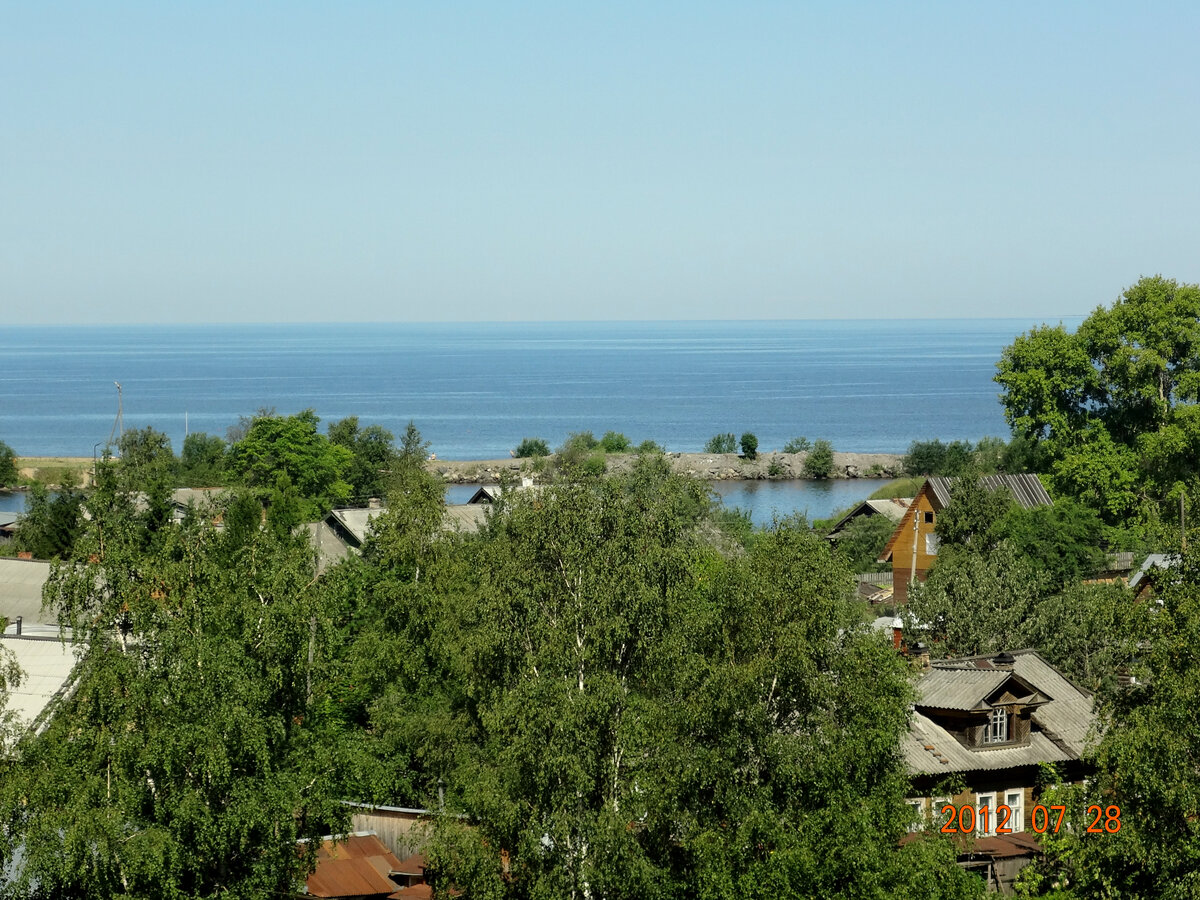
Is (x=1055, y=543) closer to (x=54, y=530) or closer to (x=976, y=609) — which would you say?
(x=976, y=609)

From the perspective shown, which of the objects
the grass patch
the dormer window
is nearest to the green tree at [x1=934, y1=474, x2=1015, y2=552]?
the dormer window

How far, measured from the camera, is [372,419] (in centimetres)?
16038

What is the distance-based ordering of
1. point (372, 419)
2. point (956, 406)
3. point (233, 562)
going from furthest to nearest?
1. point (956, 406)
2. point (372, 419)
3. point (233, 562)

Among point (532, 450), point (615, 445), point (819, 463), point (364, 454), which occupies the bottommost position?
point (819, 463)

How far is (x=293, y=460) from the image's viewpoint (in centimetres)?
6788

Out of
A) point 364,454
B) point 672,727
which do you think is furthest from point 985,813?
point 364,454

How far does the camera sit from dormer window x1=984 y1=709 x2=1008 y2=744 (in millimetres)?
26625

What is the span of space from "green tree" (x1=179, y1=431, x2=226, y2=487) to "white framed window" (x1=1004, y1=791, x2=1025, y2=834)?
53834 millimetres

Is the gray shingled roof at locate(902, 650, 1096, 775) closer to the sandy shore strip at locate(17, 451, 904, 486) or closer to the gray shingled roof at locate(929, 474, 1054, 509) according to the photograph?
the gray shingled roof at locate(929, 474, 1054, 509)

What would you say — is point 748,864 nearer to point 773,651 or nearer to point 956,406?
point 773,651

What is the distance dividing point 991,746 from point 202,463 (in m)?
69.0

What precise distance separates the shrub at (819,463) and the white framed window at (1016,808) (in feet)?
291

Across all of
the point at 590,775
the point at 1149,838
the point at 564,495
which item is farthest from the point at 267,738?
the point at 1149,838

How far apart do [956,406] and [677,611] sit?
173m
